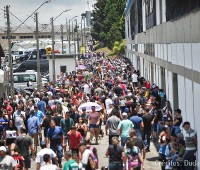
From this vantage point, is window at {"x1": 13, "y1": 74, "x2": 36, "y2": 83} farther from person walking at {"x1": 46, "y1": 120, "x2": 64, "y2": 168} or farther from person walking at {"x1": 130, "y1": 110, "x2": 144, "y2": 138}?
person walking at {"x1": 46, "y1": 120, "x2": 64, "y2": 168}

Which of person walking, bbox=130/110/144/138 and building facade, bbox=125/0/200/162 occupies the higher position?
building facade, bbox=125/0/200/162

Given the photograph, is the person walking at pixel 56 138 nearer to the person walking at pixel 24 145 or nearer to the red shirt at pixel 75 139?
the red shirt at pixel 75 139

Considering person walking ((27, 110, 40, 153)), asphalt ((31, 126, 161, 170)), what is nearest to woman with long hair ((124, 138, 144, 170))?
asphalt ((31, 126, 161, 170))

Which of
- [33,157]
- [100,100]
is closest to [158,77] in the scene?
[100,100]

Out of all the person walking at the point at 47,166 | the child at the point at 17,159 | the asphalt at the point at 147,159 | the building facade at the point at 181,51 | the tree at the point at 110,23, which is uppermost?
the tree at the point at 110,23

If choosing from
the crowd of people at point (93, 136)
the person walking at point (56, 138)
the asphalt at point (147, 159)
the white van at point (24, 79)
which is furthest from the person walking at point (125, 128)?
the white van at point (24, 79)

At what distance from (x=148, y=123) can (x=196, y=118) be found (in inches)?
172

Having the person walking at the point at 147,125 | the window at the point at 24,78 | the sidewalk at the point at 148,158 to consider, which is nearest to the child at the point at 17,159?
the sidewalk at the point at 148,158

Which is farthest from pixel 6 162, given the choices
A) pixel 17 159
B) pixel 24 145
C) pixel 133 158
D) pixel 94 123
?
pixel 94 123

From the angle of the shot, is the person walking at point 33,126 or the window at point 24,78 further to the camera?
the window at point 24,78

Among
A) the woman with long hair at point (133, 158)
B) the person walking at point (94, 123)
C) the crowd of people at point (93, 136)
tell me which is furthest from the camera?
the person walking at point (94, 123)

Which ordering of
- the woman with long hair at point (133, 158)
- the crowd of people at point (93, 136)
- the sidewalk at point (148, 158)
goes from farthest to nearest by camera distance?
the sidewalk at point (148, 158)
the woman with long hair at point (133, 158)
the crowd of people at point (93, 136)

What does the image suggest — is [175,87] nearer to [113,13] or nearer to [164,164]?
[164,164]

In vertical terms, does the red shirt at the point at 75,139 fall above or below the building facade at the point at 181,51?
below
